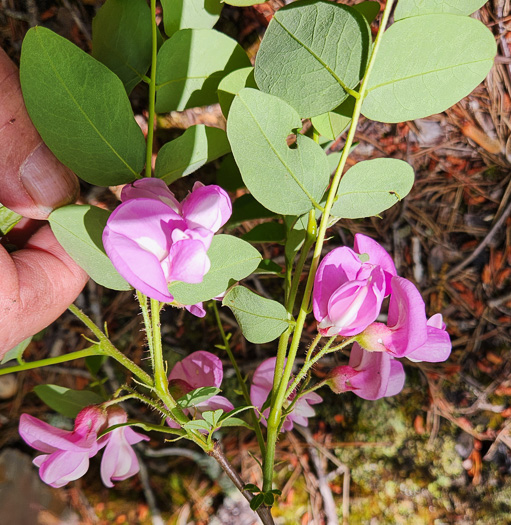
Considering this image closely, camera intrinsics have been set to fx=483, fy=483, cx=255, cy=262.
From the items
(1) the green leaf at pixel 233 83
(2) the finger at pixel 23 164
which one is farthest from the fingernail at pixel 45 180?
(1) the green leaf at pixel 233 83

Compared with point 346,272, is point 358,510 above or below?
below

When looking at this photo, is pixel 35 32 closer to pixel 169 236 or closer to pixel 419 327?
pixel 169 236

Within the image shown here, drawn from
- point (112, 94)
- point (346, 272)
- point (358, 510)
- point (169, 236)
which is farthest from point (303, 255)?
point (358, 510)

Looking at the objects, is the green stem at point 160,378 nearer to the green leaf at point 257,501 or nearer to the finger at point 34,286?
the green leaf at point 257,501

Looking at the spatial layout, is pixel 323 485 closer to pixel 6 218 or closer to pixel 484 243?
pixel 484 243

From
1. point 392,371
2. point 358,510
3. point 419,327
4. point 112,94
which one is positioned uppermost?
point 112,94

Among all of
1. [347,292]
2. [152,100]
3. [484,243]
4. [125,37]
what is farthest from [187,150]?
[484,243]
